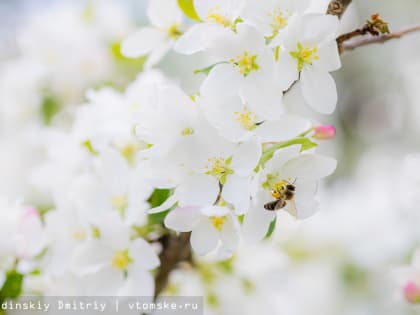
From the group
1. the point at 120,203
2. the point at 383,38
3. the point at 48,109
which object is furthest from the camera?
the point at 48,109

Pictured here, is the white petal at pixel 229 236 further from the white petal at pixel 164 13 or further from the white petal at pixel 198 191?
the white petal at pixel 164 13

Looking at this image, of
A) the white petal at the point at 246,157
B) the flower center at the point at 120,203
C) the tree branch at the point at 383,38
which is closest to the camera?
the white petal at the point at 246,157

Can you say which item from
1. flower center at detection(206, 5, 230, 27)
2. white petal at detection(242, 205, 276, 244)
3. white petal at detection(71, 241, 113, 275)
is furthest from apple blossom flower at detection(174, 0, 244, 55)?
white petal at detection(71, 241, 113, 275)

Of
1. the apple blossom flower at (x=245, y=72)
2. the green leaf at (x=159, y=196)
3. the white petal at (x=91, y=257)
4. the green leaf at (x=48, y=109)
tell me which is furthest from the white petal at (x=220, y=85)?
the green leaf at (x=48, y=109)

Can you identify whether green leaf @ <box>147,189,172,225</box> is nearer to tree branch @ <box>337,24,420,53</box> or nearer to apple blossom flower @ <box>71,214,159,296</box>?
apple blossom flower @ <box>71,214,159,296</box>

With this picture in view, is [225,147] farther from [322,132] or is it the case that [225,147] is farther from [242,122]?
[322,132]

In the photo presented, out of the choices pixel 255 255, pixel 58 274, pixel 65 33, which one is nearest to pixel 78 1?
pixel 65 33

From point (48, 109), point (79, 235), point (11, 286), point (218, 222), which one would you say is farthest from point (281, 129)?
point (48, 109)
